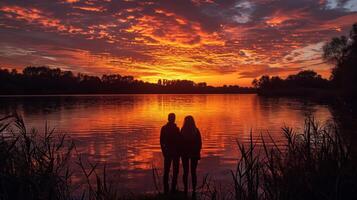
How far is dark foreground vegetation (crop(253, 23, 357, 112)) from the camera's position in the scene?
155 ft

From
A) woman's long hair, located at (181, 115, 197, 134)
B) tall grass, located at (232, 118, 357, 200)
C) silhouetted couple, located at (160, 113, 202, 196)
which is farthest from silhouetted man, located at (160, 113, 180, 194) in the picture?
tall grass, located at (232, 118, 357, 200)

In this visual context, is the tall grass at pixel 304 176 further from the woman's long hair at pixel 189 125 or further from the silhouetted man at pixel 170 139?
the silhouetted man at pixel 170 139

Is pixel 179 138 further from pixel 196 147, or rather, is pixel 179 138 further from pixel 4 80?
pixel 4 80

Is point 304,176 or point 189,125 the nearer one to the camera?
point 304,176

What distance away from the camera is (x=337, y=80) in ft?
201

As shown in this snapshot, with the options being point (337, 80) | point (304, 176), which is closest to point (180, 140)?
point (304, 176)

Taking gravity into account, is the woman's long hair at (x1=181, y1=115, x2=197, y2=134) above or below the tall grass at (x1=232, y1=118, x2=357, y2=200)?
above

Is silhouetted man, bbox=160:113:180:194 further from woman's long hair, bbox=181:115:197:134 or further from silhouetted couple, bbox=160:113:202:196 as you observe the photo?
woman's long hair, bbox=181:115:197:134

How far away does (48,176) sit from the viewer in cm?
533

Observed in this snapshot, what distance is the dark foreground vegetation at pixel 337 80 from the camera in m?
47.2

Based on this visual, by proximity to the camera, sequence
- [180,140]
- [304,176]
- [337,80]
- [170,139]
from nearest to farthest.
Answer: [304,176]
[170,139]
[180,140]
[337,80]

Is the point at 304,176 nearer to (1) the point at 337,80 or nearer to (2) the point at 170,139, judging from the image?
(2) the point at 170,139

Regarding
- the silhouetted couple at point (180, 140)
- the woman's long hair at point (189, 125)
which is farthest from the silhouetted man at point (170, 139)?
the woman's long hair at point (189, 125)

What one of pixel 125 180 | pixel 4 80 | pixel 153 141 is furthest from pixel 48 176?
pixel 4 80
